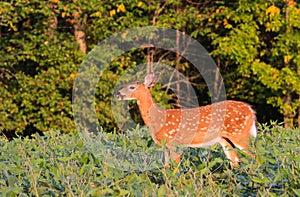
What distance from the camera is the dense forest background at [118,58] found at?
607 inches

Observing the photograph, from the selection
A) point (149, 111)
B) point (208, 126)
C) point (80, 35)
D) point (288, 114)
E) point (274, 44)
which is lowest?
point (288, 114)

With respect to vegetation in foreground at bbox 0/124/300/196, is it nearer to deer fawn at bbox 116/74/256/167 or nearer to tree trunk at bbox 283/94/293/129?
deer fawn at bbox 116/74/256/167

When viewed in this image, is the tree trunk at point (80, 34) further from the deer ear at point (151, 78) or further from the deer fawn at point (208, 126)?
the deer fawn at point (208, 126)

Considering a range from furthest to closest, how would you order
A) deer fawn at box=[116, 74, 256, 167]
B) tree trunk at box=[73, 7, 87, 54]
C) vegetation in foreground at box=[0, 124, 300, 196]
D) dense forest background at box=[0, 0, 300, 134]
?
tree trunk at box=[73, 7, 87, 54]
dense forest background at box=[0, 0, 300, 134]
deer fawn at box=[116, 74, 256, 167]
vegetation in foreground at box=[0, 124, 300, 196]

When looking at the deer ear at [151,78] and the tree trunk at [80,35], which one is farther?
the tree trunk at [80,35]

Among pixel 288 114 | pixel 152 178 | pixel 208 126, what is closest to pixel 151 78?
pixel 208 126

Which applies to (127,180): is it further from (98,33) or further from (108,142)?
(98,33)

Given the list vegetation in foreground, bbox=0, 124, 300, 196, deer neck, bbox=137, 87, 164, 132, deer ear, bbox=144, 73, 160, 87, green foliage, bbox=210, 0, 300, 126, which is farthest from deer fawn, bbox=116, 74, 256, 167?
green foliage, bbox=210, 0, 300, 126

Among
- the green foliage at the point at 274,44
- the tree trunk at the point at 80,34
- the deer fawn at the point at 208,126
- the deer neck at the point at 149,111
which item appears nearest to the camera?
the deer fawn at the point at 208,126

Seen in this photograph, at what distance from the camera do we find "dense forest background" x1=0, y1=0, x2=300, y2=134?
15.4 meters

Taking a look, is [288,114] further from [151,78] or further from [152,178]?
[152,178]

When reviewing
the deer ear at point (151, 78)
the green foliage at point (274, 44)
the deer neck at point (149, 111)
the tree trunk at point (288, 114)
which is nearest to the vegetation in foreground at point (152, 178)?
the deer neck at point (149, 111)

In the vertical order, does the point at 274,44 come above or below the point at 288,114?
above

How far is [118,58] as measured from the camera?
16562mm
